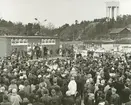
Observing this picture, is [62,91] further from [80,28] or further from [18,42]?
[80,28]

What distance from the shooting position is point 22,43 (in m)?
41.3

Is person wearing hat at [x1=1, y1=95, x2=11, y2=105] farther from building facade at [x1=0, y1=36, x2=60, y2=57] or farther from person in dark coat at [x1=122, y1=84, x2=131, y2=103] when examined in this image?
building facade at [x1=0, y1=36, x2=60, y2=57]

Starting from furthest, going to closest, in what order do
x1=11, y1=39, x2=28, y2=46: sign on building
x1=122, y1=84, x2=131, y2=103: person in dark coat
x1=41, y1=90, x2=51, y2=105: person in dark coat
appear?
x1=11, y1=39, x2=28, y2=46: sign on building, x1=122, y1=84, x2=131, y2=103: person in dark coat, x1=41, y1=90, x2=51, y2=105: person in dark coat

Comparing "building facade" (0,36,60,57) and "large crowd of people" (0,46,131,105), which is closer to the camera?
"large crowd of people" (0,46,131,105)

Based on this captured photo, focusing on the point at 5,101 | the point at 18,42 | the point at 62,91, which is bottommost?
the point at 62,91

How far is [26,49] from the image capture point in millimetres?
41438

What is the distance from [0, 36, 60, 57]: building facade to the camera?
38875 millimetres

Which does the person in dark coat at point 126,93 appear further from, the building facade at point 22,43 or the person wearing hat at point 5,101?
the building facade at point 22,43

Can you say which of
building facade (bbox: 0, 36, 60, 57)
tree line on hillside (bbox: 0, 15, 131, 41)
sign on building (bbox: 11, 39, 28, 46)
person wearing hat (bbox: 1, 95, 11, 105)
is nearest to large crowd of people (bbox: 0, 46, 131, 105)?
person wearing hat (bbox: 1, 95, 11, 105)

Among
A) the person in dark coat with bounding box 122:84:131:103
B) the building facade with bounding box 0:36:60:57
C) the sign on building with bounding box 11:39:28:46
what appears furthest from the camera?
the sign on building with bounding box 11:39:28:46

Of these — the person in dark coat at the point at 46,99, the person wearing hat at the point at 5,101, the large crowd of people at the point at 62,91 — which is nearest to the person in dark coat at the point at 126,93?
the large crowd of people at the point at 62,91

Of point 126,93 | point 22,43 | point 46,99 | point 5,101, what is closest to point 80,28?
point 22,43

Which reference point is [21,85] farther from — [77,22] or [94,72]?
[77,22]

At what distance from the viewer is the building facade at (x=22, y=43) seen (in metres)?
38.9
